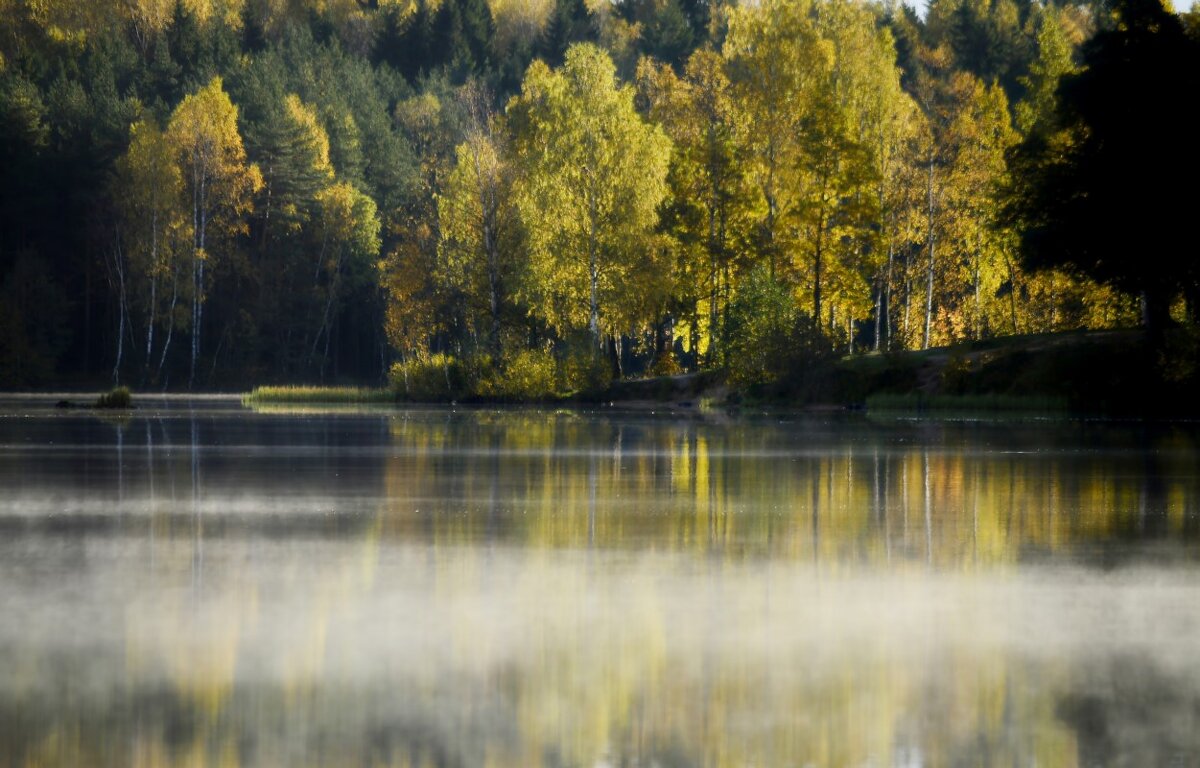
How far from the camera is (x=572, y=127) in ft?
210

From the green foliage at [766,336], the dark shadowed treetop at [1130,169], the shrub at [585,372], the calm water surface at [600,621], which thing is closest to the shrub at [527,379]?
the shrub at [585,372]

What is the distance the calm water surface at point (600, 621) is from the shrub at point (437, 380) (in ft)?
144

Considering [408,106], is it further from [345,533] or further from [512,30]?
[345,533]

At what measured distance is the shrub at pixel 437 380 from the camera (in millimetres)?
64938

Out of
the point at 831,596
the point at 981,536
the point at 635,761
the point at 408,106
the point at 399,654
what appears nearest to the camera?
the point at 635,761

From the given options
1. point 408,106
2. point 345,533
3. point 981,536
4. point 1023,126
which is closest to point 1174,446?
point 981,536

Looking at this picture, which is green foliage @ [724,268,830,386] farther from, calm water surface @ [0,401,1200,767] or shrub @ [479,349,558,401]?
calm water surface @ [0,401,1200,767]

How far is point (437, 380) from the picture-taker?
216 ft

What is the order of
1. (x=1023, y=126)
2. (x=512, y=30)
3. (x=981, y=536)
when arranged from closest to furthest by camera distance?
(x=981, y=536) → (x=1023, y=126) → (x=512, y=30)

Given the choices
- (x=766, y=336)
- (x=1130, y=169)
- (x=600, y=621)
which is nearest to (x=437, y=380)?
(x=766, y=336)

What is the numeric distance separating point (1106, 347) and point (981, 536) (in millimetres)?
35383

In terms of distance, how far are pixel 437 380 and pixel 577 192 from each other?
9.24 meters

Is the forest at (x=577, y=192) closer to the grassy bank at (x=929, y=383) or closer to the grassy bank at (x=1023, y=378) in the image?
the grassy bank at (x=929, y=383)

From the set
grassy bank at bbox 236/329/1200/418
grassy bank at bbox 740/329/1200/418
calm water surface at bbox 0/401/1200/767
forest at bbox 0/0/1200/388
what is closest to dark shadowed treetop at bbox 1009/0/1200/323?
forest at bbox 0/0/1200/388
